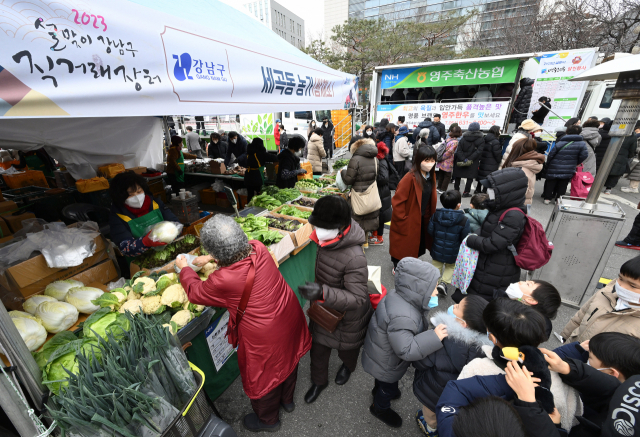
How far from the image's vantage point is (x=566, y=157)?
6.39 meters

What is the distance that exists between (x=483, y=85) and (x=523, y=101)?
1850 mm

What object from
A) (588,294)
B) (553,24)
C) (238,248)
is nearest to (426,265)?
(238,248)

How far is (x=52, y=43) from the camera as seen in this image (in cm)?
129

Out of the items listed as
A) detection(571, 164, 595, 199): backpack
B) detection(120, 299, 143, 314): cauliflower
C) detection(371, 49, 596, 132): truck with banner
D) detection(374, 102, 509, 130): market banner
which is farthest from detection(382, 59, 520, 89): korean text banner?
detection(120, 299, 143, 314): cauliflower

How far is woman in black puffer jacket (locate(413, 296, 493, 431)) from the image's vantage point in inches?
64.9

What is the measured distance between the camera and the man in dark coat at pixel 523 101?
10156mm

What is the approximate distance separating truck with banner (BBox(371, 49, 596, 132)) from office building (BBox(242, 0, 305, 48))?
5325 centimetres

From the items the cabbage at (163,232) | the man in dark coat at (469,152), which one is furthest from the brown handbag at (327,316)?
the man in dark coat at (469,152)

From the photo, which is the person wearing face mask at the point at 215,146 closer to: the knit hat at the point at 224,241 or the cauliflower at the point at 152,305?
the cauliflower at the point at 152,305

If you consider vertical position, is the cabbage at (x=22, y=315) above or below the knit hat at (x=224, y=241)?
below

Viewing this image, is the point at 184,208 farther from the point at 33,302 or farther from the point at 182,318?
the point at 182,318

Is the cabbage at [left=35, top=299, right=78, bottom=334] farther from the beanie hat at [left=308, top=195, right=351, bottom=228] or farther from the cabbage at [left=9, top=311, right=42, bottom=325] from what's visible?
the beanie hat at [left=308, top=195, right=351, bottom=228]

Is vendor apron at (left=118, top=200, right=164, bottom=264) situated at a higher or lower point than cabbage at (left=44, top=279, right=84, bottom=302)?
higher

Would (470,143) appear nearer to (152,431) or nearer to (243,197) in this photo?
(243,197)
